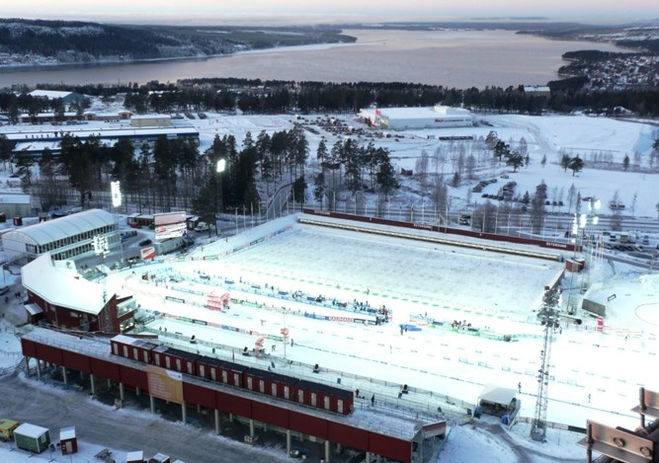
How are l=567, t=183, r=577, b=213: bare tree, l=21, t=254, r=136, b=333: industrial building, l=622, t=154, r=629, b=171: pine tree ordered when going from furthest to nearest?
l=622, t=154, r=629, b=171: pine tree, l=567, t=183, r=577, b=213: bare tree, l=21, t=254, r=136, b=333: industrial building

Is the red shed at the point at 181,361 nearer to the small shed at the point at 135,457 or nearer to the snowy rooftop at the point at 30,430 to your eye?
the small shed at the point at 135,457

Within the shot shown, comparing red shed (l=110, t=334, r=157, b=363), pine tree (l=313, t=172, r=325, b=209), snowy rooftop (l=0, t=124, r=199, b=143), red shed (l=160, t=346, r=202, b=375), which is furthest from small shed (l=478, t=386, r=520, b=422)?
snowy rooftop (l=0, t=124, r=199, b=143)

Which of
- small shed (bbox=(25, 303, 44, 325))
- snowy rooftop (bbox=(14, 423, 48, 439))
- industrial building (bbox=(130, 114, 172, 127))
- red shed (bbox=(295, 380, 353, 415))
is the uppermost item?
industrial building (bbox=(130, 114, 172, 127))

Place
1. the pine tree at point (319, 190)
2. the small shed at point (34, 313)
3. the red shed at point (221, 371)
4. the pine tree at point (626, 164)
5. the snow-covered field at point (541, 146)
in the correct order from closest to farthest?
the red shed at point (221, 371) < the small shed at point (34, 313) < the pine tree at point (319, 190) < the snow-covered field at point (541, 146) < the pine tree at point (626, 164)

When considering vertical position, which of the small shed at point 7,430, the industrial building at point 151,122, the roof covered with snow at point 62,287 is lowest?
the small shed at point 7,430

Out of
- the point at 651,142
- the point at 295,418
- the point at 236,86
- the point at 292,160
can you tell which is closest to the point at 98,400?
the point at 295,418

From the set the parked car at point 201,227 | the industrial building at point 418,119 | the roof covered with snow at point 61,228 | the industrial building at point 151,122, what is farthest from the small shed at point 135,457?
the industrial building at point 418,119

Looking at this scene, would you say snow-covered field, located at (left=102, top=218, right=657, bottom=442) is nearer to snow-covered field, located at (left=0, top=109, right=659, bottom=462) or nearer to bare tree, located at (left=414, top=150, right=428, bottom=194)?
snow-covered field, located at (left=0, top=109, right=659, bottom=462)

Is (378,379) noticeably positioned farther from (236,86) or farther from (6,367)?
(236,86)
